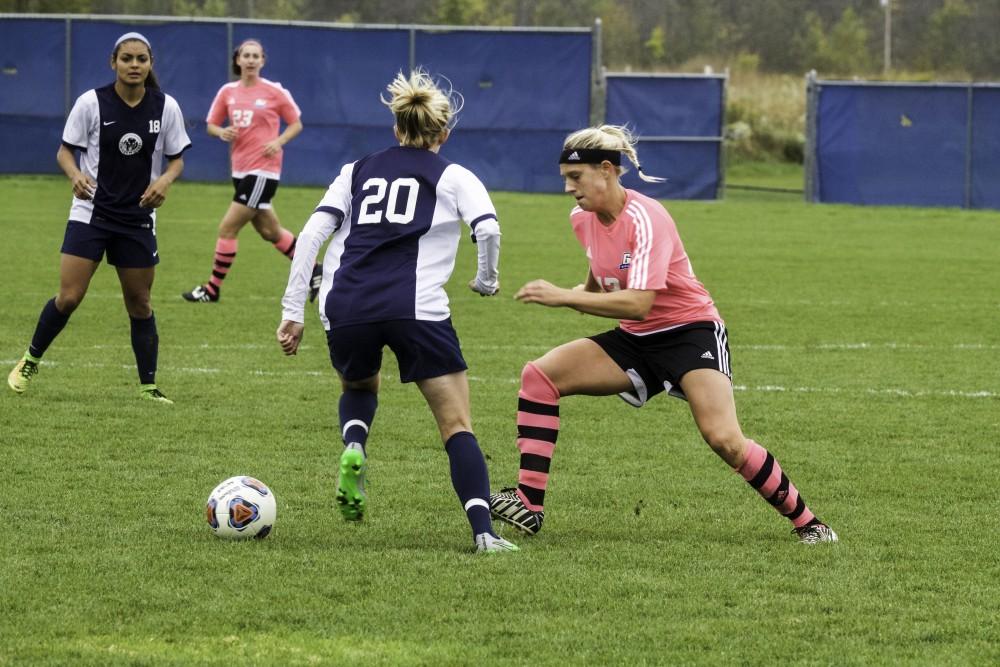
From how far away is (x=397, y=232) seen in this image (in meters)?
5.83

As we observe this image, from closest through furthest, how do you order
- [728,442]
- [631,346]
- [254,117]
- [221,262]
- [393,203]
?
[393,203] → [728,442] → [631,346] → [221,262] → [254,117]

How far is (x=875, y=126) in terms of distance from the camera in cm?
2870

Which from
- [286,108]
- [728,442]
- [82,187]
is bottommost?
[728,442]

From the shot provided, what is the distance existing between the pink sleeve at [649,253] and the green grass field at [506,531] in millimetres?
1007

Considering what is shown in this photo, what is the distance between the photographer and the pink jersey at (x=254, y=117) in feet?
49.2

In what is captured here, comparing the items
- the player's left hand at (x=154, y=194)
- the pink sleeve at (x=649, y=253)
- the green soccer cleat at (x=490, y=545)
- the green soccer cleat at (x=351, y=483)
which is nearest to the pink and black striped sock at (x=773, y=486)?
the pink sleeve at (x=649, y=253)

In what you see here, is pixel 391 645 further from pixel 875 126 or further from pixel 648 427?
pixel 875 126

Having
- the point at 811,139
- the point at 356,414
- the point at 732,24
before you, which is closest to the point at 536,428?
the point at 356,414

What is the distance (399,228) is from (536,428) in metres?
1.13

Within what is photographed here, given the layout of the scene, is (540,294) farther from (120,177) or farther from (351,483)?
(120,177)

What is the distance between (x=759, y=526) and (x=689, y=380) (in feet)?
2.42

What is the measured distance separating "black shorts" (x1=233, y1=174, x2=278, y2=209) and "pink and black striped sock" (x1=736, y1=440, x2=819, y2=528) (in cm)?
921

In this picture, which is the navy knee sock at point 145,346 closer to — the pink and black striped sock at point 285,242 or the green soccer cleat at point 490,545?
the green soccer cleat at point 490,545

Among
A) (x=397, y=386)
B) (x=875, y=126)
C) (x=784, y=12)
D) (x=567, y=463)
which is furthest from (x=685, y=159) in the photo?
(x=784, y=12)
